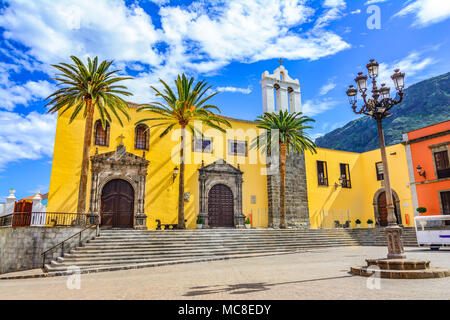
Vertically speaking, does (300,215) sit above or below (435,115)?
below

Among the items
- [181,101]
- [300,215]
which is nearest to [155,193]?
[181,101]

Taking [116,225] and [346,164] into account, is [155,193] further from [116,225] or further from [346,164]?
[346,164]

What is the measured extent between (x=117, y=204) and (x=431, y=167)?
21.2m

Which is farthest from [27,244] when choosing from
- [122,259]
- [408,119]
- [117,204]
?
[408,119]

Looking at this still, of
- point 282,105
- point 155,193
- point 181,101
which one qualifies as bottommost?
point 155,193

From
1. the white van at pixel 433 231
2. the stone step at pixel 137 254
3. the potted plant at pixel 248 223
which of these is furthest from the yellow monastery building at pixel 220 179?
the white van at pixel 433 231

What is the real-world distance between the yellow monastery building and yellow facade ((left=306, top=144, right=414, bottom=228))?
0.26 feet

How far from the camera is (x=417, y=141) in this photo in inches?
912

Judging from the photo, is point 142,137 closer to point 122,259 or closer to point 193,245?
point 193,245

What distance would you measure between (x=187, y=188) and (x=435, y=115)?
72.9 metres

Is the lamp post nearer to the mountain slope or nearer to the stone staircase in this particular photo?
the stone staircase

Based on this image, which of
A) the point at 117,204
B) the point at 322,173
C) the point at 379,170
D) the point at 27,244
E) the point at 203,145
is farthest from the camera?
the point at 379,170

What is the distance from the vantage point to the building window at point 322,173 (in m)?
26.1

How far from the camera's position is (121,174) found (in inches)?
726
